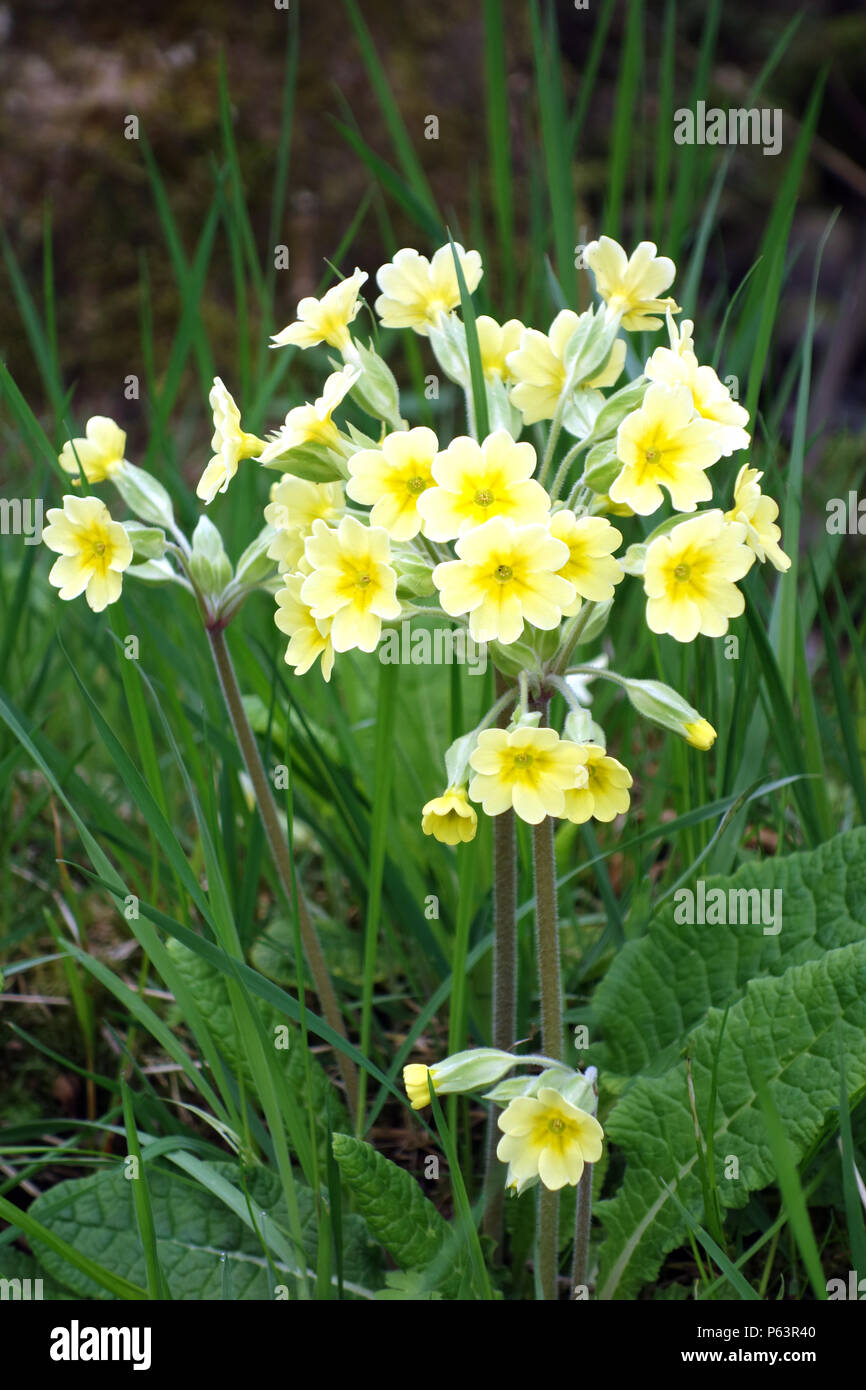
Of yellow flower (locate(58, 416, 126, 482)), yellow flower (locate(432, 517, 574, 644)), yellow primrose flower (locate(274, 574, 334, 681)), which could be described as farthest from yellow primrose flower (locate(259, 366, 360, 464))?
yellow flower (locate(58, 416, 126, 482))

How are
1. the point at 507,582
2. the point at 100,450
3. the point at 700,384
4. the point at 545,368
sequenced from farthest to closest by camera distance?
the point at 100,450 < the point at 545,368 < the point at 700,384 < the point at 507,582

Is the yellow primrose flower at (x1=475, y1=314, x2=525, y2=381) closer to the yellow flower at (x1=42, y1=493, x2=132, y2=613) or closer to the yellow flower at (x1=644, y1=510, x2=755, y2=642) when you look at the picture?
the yellow flower at (x1=644, y1=510, x2=755, y2=642)

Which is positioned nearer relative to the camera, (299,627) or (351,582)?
(351,582)

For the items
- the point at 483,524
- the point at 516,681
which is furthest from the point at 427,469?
the point at 516,681

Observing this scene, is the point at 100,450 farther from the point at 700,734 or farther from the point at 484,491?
the point at 700,734

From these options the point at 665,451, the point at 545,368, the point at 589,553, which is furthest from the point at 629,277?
the point at 589,553

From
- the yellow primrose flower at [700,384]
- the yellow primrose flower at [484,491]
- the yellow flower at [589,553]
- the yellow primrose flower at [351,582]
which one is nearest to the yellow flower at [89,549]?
the yellow primrose flower at [351,582]
